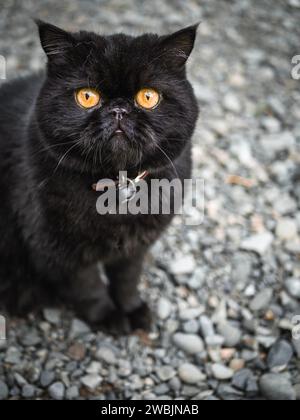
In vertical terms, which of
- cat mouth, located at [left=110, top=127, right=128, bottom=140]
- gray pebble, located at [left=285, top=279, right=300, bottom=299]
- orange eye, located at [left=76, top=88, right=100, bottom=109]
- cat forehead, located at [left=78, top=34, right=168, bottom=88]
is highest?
cat forehead, located at [left=78, top=34, right=168, bottom=88]

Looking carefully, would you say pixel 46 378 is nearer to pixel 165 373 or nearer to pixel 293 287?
pixel 165 373

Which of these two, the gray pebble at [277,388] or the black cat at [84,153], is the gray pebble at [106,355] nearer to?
the black cat at [84,153]

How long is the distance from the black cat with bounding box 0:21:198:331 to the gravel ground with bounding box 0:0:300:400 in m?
0.22

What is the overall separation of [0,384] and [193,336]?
0.79 metres

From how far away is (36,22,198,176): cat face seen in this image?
1389 millimetres

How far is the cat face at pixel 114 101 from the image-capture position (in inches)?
54.7

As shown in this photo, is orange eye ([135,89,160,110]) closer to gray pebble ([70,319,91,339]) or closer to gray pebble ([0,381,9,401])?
gray pebble ([70,319,91,339])

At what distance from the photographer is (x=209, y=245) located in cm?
224

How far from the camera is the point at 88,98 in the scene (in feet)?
4.62

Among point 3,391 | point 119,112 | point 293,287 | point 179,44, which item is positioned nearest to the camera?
A: point 119,112

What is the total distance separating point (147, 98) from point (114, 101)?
4.3 inches

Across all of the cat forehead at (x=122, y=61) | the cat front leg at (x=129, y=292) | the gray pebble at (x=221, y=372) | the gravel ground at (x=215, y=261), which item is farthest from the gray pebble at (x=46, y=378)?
the cat forehead at (x=122, y=61)

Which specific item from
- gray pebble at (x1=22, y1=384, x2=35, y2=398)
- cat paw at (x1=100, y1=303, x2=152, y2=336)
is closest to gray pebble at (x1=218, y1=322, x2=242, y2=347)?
cat paw at (x1=100, y1=303, x2=152, y2=336)

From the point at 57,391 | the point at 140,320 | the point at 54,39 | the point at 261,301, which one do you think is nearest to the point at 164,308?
the point at 140,320
